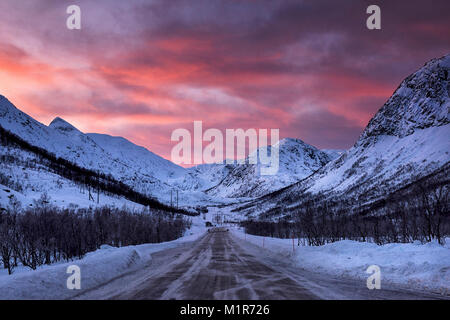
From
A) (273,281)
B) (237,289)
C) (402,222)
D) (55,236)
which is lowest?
(55,236)

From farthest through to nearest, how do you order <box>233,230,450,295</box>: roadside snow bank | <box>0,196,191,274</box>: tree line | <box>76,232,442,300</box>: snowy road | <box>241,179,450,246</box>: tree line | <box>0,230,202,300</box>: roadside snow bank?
<box>0,196,191,274</box>: tree line < <box>241,179,450,246</box>: tree line < <box>233,230,450,295</box>: roadside snow bank < <box>0,230,202,300</box>: roadside snow bank < <box>76,232,442,300</box>: snowy road

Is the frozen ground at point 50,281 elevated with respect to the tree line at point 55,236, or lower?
elevated

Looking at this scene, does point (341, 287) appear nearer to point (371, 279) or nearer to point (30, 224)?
point (371, 279)

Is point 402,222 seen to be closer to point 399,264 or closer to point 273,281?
point 399,264

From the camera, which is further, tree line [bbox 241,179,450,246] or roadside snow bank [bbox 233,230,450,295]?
tree line [bbox 241,179,450,246]

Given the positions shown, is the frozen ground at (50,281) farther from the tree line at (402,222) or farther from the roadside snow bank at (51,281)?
the tree line at (402,222)

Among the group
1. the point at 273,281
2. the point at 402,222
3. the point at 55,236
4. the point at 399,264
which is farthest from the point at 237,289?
the point at 402,222

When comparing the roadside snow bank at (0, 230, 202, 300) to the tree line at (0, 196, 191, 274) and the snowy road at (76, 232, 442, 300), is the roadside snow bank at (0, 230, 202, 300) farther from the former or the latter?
A: the tree line at (0, 196, 191, 274)

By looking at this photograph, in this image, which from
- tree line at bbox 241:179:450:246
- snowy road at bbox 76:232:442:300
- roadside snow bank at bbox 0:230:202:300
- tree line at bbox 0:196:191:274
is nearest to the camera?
snowy road at bbox 76:232:442:300

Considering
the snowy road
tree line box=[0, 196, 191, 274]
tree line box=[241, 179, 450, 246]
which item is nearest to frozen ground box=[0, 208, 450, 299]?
the snowy road

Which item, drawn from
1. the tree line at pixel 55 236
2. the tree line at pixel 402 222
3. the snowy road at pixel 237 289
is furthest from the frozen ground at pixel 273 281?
the tree line at pixel 55 236

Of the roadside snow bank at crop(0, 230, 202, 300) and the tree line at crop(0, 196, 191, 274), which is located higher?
the roadside snow bank at crop(0, 230, 202, 300)

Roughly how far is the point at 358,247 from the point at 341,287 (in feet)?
32.6
